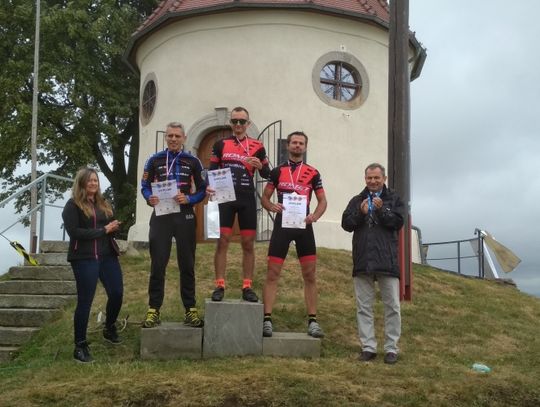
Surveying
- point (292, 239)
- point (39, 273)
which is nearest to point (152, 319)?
point (292, 239)

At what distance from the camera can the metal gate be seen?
43.1 feet

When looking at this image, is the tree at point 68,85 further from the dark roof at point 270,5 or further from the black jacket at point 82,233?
the black jacket at point 82,233

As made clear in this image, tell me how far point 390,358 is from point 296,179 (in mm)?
2067

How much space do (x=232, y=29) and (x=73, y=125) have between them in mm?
8246

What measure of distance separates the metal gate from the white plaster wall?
21 cm

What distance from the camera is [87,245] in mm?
6312

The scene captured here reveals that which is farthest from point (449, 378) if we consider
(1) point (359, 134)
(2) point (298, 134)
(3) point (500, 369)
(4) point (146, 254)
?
(1) point (359, 134)

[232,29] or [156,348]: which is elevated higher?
[232,29]

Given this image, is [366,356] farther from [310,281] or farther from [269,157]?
[269,157]

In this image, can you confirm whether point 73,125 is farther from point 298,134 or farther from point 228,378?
point 228,378

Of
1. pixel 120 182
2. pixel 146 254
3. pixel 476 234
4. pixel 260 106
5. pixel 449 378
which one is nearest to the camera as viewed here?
pixel 449 378

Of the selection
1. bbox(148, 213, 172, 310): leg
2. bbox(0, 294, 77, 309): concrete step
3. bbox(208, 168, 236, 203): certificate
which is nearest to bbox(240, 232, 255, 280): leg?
bbox(208, 168, 236, 203): certificate

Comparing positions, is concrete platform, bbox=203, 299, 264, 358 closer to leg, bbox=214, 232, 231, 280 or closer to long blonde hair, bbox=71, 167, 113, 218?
leg, bbox=214, 232, 231, 280

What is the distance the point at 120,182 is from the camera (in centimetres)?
2306
